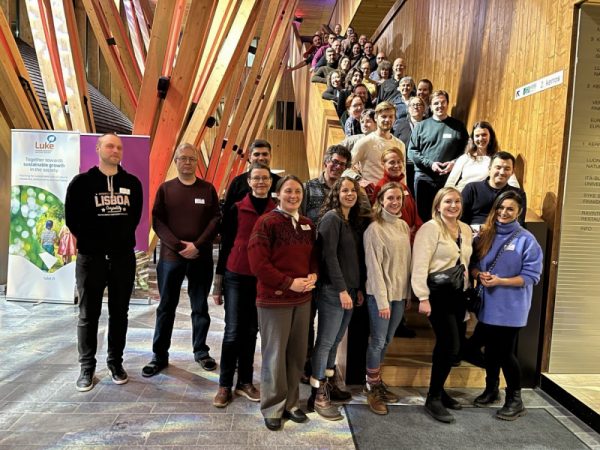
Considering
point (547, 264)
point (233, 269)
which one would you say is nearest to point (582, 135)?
point (547, 264)

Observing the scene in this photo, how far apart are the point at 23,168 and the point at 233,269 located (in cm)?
359

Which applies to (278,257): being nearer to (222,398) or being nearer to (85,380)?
(222,398)

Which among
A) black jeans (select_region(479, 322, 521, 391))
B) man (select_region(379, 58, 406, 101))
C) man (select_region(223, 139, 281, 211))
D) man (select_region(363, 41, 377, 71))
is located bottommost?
black jeans (select_region(479, 322, 521, 391))

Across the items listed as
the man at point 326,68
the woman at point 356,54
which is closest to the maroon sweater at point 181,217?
the woman at point 356,54

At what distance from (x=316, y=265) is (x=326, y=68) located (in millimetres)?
6503

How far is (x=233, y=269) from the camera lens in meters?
2.73

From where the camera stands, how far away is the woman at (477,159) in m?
3.43

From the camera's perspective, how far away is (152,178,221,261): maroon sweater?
3.10 metres

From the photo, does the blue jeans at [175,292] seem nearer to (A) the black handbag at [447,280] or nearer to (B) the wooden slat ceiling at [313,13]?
(A) the black handbag at [447,280]

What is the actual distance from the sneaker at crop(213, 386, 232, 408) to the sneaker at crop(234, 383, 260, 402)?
112mm

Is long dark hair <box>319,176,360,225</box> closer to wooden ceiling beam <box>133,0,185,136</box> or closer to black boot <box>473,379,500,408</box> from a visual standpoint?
black boot <box>473,379,500,408</box>

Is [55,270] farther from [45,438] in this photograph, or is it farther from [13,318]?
[45,438]

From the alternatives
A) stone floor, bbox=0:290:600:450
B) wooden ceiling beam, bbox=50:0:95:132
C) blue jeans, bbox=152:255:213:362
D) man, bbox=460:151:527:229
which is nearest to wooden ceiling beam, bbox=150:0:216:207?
wooden ceiling beam, bbox=50:0:95:132

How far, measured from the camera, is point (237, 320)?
9.04ft
